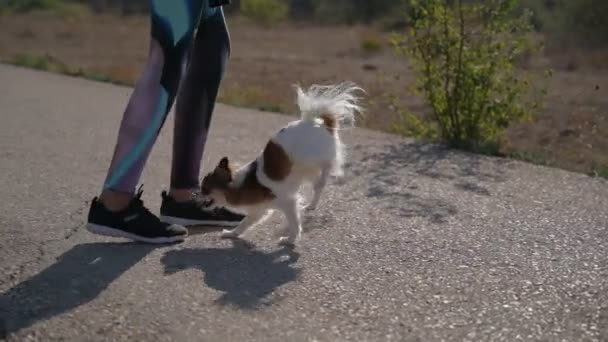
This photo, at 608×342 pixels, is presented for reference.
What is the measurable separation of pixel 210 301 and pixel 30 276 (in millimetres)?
891

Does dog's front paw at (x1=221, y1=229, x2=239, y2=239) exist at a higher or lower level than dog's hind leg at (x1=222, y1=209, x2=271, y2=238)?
lower

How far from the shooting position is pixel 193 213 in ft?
16.4

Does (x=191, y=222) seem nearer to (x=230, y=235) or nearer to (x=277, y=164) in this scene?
(x=230, y=235)

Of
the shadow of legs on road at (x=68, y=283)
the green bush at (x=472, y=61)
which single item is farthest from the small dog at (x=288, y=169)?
the green bush at (x=472, y=61)

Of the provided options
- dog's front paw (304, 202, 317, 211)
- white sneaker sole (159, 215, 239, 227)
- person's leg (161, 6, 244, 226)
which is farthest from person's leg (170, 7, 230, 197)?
dog's front paw (304, 202, 317, 211)

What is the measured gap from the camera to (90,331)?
3.37 m

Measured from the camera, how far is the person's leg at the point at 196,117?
4.85 meters

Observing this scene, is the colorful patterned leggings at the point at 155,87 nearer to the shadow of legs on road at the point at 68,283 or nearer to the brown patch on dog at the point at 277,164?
the shadow of legs on road at the point at 68,283

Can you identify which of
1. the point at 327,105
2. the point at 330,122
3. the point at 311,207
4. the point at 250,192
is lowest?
the point at 311,207

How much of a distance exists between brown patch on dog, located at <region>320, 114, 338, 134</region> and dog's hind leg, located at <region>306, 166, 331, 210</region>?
0.73 feet

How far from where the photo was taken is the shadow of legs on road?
3516 millimetres

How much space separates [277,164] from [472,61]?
459 cm

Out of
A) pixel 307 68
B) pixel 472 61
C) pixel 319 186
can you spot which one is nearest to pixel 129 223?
pixel 319 186

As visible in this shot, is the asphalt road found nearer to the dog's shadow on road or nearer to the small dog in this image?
the dog's shadow on road
